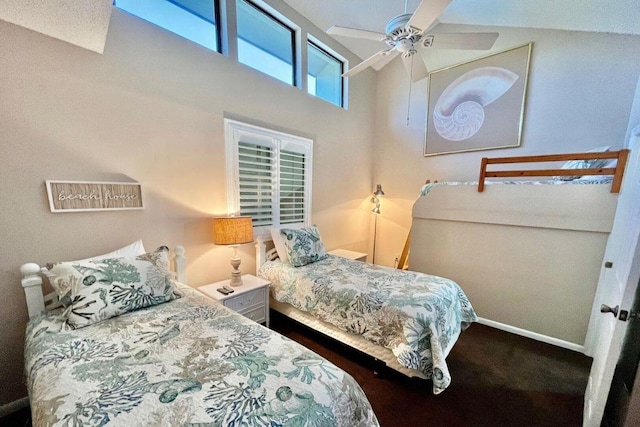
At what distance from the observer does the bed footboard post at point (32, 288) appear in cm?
139

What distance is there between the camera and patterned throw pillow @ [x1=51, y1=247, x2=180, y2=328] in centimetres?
128

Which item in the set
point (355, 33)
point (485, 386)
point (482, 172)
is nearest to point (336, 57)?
point (355, 33)

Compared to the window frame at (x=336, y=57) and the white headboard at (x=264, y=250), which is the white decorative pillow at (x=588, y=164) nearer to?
the window frame at (x=336, y=57)

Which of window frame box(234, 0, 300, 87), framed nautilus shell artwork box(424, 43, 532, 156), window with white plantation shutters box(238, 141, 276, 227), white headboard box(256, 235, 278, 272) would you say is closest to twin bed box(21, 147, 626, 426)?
white headboard box(256, 235, 278, 272)

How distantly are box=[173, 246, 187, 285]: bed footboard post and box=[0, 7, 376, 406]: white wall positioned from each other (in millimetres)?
150

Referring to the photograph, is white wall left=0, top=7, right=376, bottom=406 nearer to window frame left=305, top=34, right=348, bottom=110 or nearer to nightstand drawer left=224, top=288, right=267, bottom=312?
nightstand drawer left=224, top=288, right=267, bottom=312

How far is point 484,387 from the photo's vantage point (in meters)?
1.79

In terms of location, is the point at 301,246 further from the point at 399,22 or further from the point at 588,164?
the point at 588,164

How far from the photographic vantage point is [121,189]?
179cm

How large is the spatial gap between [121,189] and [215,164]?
773 mm

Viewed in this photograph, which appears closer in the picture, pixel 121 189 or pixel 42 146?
pixel 42 146

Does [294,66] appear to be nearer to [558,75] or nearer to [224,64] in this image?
[224,64]

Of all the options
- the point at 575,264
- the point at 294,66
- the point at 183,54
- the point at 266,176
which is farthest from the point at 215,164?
the point at 575,264

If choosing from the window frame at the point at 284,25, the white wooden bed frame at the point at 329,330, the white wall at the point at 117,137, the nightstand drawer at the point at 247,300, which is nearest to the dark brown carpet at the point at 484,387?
the white wooden bed frame at the point at 329,330
